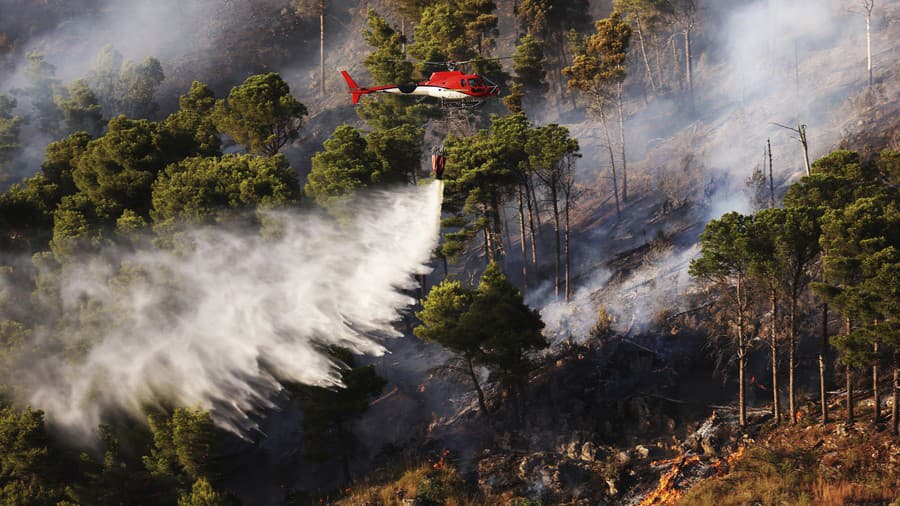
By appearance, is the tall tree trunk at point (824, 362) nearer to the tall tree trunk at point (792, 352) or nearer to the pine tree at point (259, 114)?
the tall tree trunk at point (792, 352)

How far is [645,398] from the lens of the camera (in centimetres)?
4231

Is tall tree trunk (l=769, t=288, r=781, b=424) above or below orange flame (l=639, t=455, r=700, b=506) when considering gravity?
above

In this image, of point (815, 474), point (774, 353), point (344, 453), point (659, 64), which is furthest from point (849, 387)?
point (659, 64)

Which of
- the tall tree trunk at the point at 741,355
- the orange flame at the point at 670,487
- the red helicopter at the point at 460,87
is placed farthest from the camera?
the red helicopter at the point at 460,87

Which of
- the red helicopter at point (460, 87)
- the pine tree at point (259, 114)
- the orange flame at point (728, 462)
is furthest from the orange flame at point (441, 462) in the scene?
the pine tree at point (259, 114)

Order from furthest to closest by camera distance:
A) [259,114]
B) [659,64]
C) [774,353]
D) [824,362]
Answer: [659,64] < [259,114] < [774,353] < [824,362]

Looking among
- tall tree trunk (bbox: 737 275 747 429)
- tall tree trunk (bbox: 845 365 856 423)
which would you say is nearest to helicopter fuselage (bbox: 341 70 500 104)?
tall tree trunk (bbox: 737 275 747 429)

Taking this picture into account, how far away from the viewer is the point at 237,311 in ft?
142

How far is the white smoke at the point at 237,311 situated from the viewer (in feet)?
134

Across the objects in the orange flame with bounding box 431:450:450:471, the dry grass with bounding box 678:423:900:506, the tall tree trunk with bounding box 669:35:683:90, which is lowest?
the orange flame with bounding box 431:450:450:471

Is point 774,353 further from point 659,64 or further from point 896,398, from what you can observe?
point 659,64

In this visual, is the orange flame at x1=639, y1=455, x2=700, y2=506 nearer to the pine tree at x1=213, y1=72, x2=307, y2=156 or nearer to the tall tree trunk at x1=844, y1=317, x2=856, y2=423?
the tall tree trunk at x1=844, y1=317, x2=856, y2=423

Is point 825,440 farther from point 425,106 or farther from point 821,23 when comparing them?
point 821,23

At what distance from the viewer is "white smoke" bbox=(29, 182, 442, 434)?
A: 134 feet
